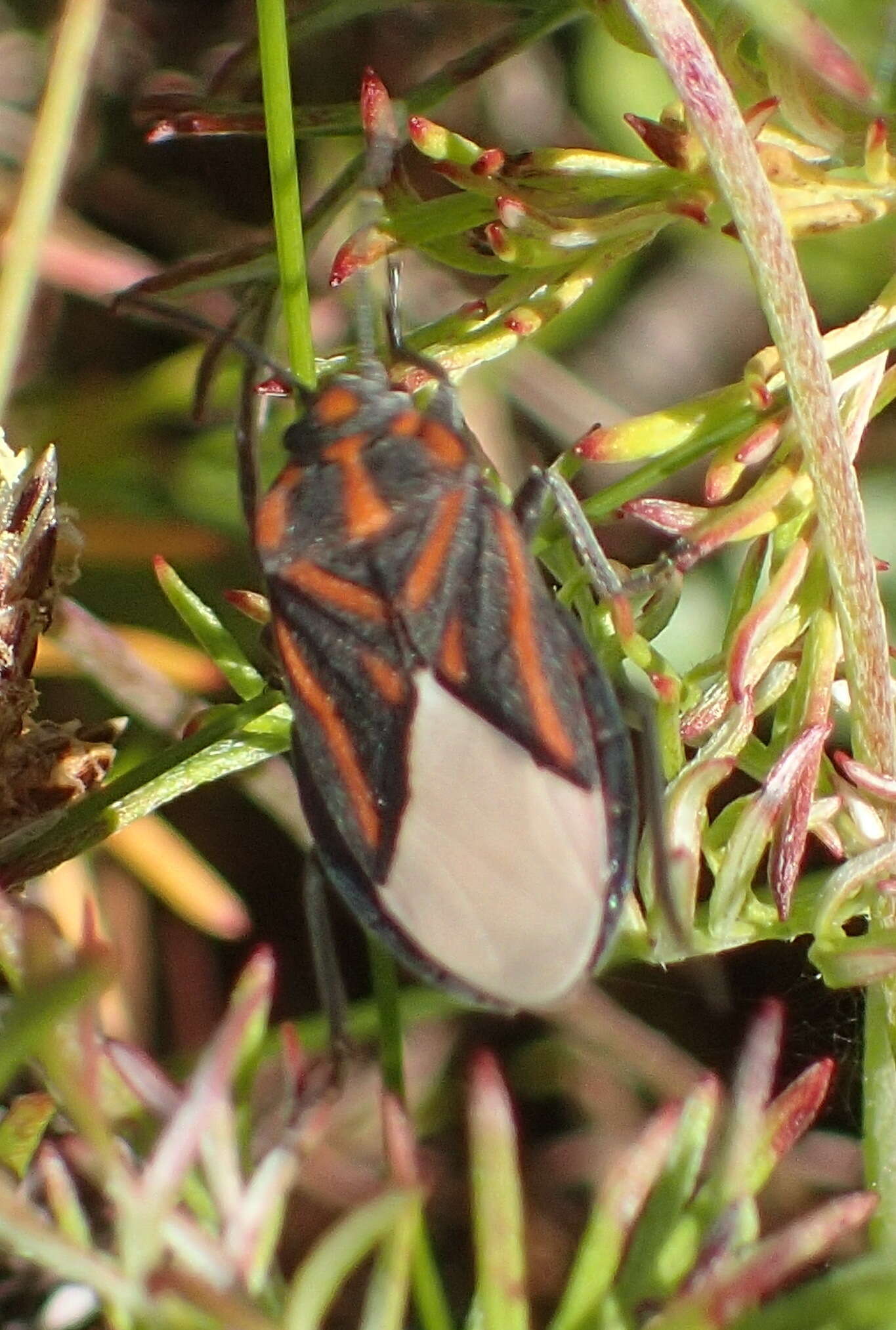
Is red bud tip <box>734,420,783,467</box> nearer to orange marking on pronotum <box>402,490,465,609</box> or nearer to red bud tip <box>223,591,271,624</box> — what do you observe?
orange marking on pronotum <box>402,490,465,609</box>

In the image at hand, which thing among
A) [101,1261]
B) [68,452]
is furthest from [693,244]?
[101,1261]

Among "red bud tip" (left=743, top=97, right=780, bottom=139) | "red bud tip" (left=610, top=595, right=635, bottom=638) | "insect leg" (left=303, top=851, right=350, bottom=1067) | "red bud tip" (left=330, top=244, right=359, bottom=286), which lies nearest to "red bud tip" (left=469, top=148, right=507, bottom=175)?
"red bud tip" (left=330, top=244, right=359, bottom=286)

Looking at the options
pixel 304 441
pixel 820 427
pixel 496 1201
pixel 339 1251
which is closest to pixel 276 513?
pixel 304 441

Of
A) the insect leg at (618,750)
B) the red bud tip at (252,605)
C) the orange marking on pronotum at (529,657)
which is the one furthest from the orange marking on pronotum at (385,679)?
A: the red bud tip at (252,605)

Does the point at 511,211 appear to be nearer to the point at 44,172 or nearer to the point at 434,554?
the point at 434,554

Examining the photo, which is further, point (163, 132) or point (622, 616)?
point (163, 132)

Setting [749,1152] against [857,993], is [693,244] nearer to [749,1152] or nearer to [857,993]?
[857,993]

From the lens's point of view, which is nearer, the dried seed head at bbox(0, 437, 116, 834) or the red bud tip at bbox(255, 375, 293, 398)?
the dried seed head at bbox(0, 437, 116, 834)
